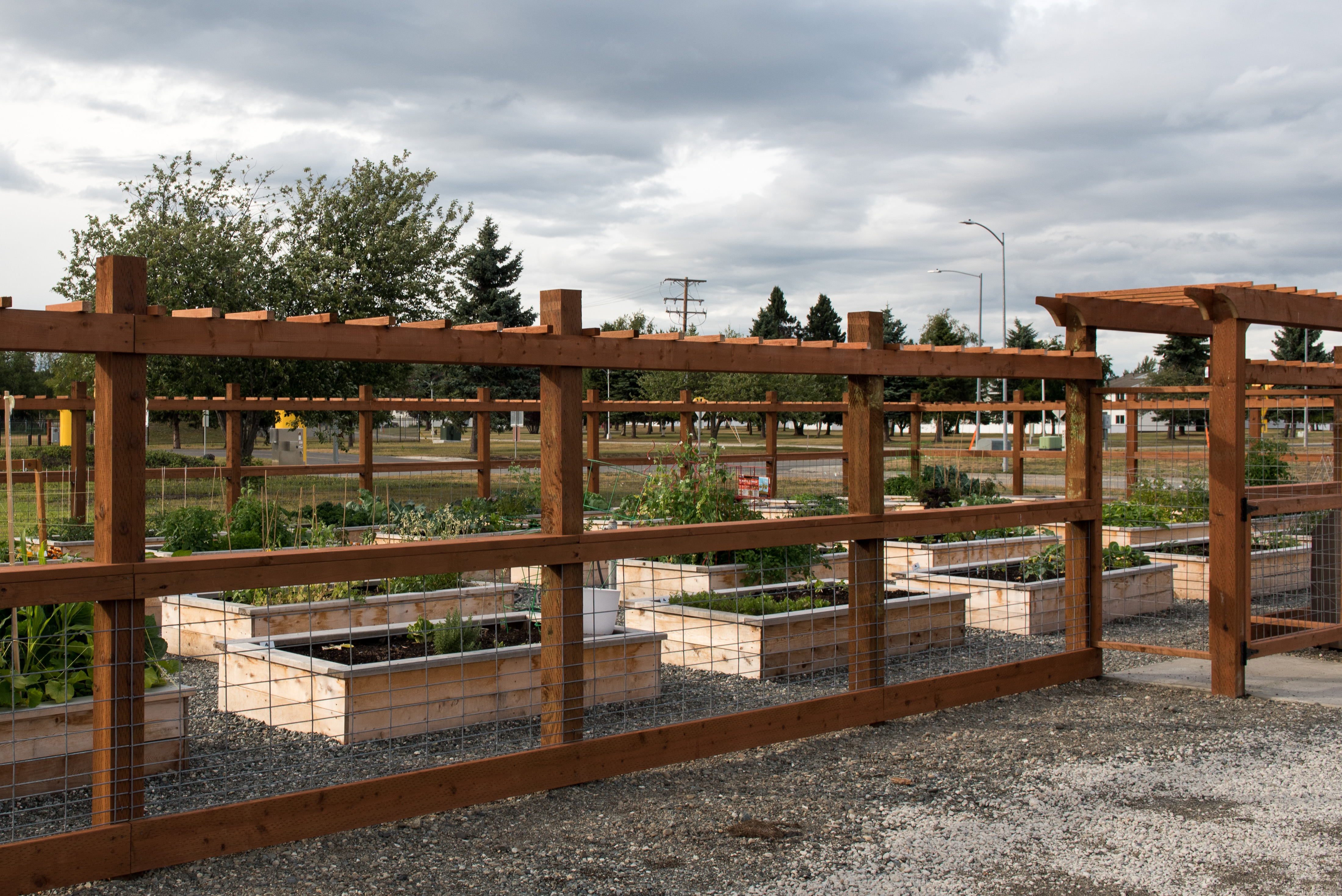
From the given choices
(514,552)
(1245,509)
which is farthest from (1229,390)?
(514,552)

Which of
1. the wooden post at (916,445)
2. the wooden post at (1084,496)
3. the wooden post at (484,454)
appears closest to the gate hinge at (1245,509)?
the wooden post at (1084,496)

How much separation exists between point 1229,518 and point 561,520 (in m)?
4.27

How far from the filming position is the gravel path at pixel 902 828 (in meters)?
3.79

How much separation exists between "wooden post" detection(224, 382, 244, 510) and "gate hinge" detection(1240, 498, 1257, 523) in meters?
10.2

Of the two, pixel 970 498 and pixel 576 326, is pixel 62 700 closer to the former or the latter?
pixel 576 326

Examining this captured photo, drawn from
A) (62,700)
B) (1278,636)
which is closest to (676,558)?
(1278,636)

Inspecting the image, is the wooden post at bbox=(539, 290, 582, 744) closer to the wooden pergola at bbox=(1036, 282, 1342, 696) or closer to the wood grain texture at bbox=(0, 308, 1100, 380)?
the wood grain texture at bbox=(0, 308, 1100, 380)

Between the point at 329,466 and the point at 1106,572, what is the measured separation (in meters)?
8.96

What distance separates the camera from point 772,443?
15820mm

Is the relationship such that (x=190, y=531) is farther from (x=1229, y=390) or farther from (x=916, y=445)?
(x=916, y=445)

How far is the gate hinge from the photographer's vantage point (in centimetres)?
654

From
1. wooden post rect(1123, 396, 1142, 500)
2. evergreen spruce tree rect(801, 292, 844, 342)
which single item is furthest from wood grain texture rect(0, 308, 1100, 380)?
evergreen spruce tree rect(801, 292, 844, 342)

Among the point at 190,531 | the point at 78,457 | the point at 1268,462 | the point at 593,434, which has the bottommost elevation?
the point at 190,531

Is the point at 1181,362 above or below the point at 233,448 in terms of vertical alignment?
above
